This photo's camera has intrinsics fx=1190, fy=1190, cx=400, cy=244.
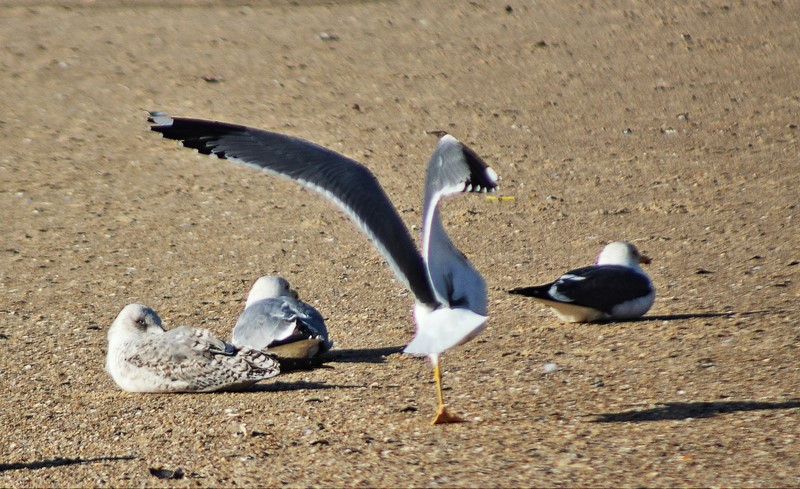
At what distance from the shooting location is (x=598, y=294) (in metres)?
7.89

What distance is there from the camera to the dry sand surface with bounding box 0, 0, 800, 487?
581 cm

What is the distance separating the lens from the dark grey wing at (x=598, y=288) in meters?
7.78

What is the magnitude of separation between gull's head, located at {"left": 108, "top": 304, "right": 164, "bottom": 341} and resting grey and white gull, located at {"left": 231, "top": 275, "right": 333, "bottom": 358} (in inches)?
20.9

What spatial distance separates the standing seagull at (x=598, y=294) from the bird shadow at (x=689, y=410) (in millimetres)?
1624

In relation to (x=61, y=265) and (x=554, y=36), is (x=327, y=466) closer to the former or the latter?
(x=61, y=265)

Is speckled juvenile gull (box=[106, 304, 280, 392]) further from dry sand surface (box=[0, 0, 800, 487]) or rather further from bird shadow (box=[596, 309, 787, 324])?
bird shadow (box=[596, 309, 787, 324])

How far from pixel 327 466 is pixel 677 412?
1896 millimetres

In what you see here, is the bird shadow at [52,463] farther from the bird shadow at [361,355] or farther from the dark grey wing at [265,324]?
the bird shadow at [361,355]

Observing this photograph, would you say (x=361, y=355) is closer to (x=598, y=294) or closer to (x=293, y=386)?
(x=293, y=386)

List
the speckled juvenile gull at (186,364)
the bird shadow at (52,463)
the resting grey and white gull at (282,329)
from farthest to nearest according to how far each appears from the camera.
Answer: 1. the resting grey and white gull at (282,329)
2. the speckled juvenile gull at (186,364)
3. the bird shadow at (52,463)

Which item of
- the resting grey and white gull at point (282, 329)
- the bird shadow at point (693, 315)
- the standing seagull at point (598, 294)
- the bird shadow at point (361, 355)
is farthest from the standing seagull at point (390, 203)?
the bird shadow at point (693, 315)

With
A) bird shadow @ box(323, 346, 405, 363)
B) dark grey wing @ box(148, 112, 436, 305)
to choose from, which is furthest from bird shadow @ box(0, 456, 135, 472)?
bird shadow @ box(323, 346, 405, 363)

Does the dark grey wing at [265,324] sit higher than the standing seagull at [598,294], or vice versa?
the standing seagull at [598,294]

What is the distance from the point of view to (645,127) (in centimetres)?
1436
